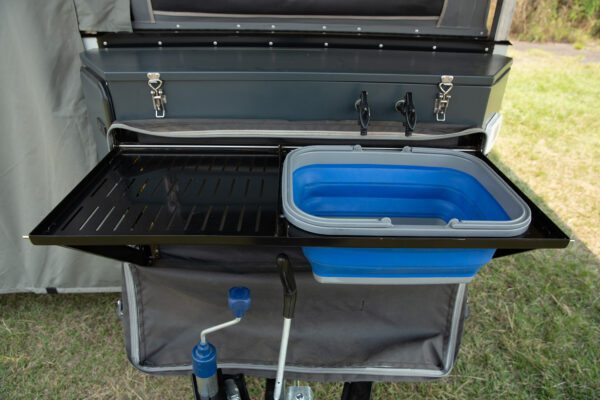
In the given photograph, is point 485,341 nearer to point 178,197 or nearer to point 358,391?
point 358,391

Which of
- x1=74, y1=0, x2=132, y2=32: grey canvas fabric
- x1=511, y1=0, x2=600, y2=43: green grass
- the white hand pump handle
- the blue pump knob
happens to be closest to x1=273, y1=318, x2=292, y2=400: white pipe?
the white hand pump handle

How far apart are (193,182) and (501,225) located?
711mm

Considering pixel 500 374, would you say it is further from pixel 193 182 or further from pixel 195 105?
pixel 195 105

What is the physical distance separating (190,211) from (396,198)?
21.5 inches

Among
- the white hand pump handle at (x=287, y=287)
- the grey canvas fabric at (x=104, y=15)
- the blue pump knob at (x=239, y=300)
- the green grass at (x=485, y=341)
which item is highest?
the grey canvas fabric at (x=104, y=15)

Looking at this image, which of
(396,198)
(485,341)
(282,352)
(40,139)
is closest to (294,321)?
(282,352)

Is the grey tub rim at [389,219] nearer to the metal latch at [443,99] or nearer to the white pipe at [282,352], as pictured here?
the metal latch at [443,99]

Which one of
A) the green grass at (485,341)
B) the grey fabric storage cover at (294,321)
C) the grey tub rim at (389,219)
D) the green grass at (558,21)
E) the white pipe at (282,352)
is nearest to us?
the grey tub rim at (389,219)

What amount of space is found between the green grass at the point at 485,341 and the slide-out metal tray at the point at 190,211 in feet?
2.28

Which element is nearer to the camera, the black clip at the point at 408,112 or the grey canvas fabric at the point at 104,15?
the black clip at the point at 408,112

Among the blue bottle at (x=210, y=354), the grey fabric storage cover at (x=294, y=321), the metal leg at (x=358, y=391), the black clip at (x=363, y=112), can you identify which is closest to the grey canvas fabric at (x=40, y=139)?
the grey fabric storage cover at (x=294, y=321)

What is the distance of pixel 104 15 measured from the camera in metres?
1.21

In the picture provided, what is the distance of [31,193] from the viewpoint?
1.47 metres

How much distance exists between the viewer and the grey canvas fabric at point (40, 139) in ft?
4.08
